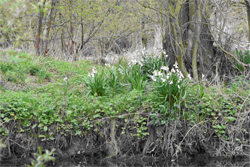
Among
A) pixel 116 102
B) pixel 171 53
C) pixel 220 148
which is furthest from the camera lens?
pixel 171 53

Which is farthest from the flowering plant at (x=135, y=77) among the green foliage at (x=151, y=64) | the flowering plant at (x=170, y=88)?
the flowering plant at (x=170, y=88)

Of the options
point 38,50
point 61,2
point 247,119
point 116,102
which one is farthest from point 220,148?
point 61,2

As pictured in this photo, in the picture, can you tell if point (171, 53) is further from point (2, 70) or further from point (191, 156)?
point (2, 70)

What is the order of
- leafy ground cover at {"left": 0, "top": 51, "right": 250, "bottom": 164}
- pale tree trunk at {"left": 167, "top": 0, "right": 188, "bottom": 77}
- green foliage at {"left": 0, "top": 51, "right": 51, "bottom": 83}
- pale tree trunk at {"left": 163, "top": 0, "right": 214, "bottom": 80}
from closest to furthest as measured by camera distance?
leafy ground cover at {"left": 0, "top": 51, "right": 250, "bottom": 164} → pale tree trunk at {"left": 167, "top": 0, "right": 188, "bottom": 77} → pale tree trunk at {"left": 163, "top": 0, "right": 214, "bottom": 80} → green foliage at {"left": 0, "top": 51, "right": 51, "bottom": 83}

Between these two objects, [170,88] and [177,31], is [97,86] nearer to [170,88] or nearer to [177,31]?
[170,88]

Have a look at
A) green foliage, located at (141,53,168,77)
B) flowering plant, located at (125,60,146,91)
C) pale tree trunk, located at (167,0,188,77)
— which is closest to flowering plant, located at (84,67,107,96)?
flowering plant, located at (125,60,146,91)

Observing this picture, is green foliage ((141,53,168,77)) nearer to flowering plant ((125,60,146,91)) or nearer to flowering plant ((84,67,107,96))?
flowering plant ((125,60,146,91))

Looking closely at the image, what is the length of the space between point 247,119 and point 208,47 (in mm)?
2865

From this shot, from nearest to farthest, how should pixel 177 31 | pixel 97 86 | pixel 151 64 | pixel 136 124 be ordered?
pixel 136 124
pixel 97 86
pixel 177 31
pixel 151 64

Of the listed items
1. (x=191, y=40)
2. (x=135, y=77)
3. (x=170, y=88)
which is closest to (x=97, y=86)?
(x=135, y=77)

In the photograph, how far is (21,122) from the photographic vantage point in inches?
217

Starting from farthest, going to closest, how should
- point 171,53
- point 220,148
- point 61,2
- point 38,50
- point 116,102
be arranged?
1. point 61,2
2. point 38,50
3. point 171,53
4. point 116,102
5. point 220,148

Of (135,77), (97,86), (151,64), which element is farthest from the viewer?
(151,64)

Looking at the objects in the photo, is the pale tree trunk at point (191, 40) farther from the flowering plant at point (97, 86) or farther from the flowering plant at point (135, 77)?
the flowering plant at point (97, 86)
